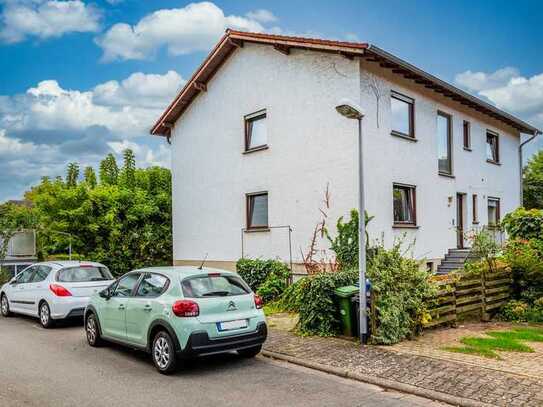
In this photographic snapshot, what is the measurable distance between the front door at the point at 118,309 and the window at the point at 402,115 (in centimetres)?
948

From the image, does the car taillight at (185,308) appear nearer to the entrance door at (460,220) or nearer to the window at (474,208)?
the entrance door at (460,220)

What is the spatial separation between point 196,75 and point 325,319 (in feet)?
39.9

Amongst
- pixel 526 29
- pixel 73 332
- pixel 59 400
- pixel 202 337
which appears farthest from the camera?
pixel 526 29

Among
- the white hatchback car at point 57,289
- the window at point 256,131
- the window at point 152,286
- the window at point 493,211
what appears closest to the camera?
the window at point 152,286

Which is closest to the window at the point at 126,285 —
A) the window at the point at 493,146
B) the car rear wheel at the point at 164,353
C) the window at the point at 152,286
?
the window at the point at 152,286

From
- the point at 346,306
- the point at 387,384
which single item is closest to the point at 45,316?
the point at 346,306

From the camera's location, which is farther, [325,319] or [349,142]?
[349,142]

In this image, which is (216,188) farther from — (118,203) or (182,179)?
(118,203)

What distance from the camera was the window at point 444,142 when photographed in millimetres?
17828

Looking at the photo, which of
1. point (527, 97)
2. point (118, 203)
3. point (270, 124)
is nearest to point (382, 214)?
point (270, 124)

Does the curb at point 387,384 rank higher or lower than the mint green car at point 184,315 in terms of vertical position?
lower

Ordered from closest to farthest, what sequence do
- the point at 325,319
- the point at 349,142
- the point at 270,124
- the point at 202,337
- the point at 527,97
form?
the point at 202,337, the point at 325,319, the point at 349,142, the point at 270,124, the point at 527,97

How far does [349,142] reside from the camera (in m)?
14.3

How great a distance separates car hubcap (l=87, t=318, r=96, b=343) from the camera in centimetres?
957
